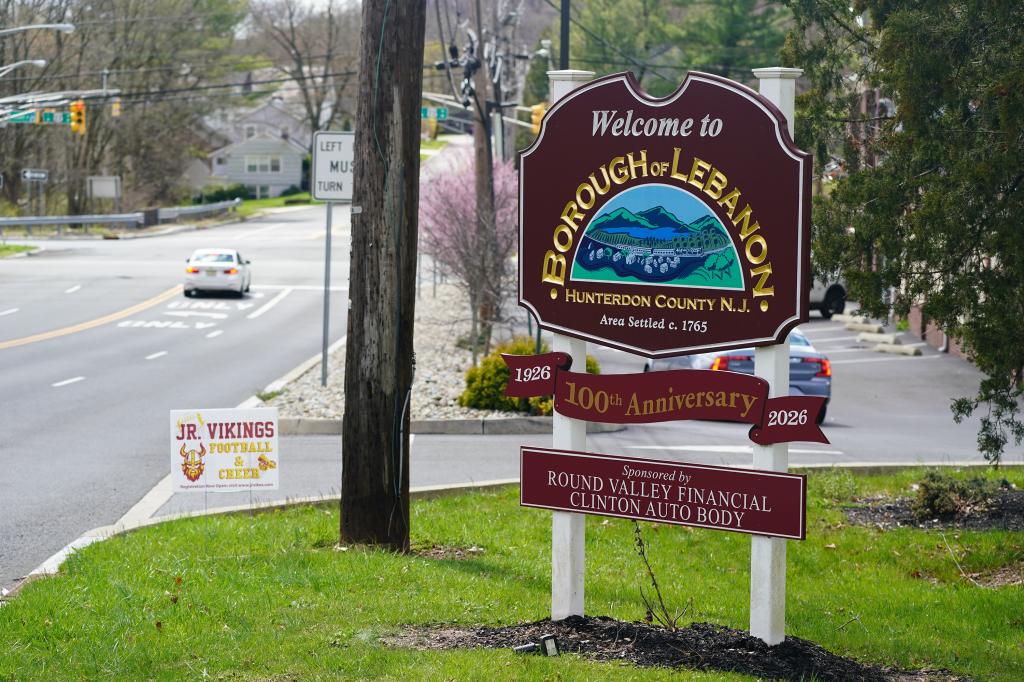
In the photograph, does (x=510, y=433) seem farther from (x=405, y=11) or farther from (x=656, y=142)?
(x=656, y=142)

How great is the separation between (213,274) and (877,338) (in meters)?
18.0

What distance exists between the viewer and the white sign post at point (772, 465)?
6262 mm

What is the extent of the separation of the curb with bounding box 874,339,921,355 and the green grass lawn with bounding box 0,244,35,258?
31843 millimetres

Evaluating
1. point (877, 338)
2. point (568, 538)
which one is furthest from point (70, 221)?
point (568, 538)

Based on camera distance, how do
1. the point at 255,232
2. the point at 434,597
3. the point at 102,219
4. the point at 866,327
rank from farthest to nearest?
the point at 255,232
the point at 102,219
the point at 866,327
the point at 434,597

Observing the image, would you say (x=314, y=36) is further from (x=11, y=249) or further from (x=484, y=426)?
(x=484, y=426)

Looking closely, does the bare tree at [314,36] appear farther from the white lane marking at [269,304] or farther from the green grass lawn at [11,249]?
the white lane marking at [269,304]

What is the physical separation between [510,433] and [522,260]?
9996 mm

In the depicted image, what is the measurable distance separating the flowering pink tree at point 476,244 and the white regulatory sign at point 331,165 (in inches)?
213

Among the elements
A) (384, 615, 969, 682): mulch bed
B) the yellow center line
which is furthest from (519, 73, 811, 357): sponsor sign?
the yellow center line

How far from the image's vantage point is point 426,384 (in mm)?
20016

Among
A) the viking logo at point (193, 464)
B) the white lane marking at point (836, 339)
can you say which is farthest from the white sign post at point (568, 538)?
the white lane marking at point (836, 339)

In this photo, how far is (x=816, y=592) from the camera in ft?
28.2

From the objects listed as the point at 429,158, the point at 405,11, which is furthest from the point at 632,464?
the point at 429,158
